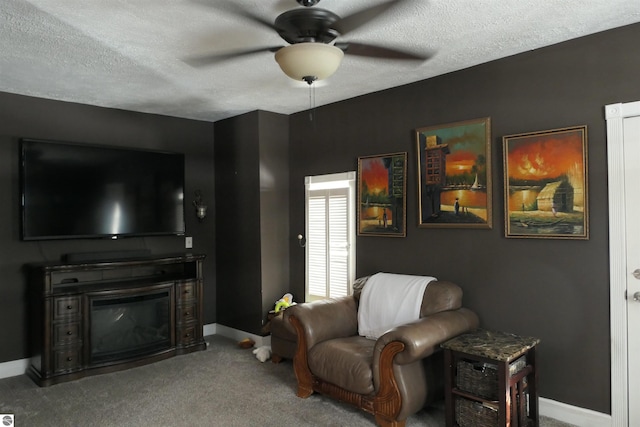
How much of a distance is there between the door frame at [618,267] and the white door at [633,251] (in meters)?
0.02

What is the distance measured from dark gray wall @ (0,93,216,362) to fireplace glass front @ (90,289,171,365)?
2.21ft

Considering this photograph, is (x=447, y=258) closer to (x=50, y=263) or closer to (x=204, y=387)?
(x=204, y=387)

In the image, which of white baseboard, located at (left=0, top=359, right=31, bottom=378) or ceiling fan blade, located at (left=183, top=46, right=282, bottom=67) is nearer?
ceiling fan blade, located at (left=183, top=46, right=282, bottom=67)

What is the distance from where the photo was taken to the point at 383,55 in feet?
10.3

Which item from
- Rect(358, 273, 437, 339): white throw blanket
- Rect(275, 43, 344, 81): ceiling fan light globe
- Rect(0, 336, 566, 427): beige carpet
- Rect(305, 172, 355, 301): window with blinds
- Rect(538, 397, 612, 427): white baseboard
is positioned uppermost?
Rect(275, 43, 344, 81): ceiling fan light globe

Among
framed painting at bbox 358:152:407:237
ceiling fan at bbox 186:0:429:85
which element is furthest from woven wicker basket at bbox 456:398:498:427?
ceiling fan at bbox 186:0:429:85

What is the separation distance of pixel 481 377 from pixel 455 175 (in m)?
1.52

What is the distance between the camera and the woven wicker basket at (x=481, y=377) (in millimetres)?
2645

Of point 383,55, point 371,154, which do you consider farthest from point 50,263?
point 383,55

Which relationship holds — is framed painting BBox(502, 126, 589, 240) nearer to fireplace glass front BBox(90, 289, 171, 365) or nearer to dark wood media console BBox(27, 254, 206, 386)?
dark wood media console BBox(27, 254, 206, 386)

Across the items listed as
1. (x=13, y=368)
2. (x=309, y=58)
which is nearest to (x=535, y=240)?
A: (x=309, y=58)

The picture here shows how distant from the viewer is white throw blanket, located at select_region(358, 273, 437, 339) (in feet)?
11.2

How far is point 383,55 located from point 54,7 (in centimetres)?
202

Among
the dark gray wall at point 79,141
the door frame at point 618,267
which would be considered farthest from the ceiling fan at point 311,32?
the dark gray wall at point 79,141
